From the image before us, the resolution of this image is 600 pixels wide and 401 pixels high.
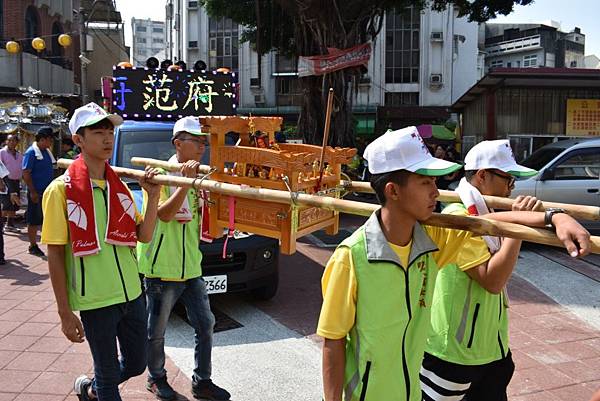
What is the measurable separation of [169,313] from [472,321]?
2.04m

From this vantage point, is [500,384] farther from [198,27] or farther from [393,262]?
[198,27]

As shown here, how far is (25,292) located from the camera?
6254 millimetres

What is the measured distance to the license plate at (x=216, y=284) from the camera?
5109 mm

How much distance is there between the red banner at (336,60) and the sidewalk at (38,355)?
26.1ft

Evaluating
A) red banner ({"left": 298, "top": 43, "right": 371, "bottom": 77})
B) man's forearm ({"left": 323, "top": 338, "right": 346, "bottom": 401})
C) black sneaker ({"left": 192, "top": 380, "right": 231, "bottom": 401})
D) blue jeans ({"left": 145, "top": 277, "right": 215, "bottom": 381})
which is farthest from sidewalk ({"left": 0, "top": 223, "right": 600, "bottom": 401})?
red banner ({"left": 298, "top": 43, "right": 371, "bottom": 77})

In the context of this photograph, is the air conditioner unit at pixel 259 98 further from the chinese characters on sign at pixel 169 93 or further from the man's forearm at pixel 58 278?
the man's forearm at pixel 58 278

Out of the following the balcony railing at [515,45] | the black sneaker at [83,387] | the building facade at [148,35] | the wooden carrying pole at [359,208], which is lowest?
the black sneaker at [83,387]

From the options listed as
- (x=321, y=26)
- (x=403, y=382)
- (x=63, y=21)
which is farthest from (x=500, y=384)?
(x=63, y=21)

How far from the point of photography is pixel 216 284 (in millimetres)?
5145

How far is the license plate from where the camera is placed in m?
5.11

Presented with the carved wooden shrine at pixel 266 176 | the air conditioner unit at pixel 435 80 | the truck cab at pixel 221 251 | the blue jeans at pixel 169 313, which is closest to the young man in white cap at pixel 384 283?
the carved wooden shrine at pixel 266 176

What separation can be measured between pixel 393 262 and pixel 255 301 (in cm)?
420

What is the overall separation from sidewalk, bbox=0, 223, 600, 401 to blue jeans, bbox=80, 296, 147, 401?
96 centimetres

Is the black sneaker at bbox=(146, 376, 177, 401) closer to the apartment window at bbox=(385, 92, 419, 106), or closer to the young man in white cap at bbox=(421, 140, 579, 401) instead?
the young man in white cap at bbox=(421, 140, 579, 401)
